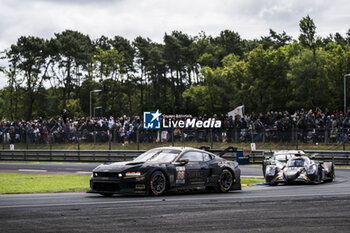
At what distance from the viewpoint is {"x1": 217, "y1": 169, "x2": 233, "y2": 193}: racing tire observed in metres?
16.7

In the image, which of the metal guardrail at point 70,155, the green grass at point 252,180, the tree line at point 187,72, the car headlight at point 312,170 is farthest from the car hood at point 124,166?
the tree line at point 187,72

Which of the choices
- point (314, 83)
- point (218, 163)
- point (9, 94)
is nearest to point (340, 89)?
point (314, 83)

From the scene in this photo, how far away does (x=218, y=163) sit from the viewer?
1675cm

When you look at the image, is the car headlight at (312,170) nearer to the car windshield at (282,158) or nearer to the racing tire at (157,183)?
the car windshield at (282,158)

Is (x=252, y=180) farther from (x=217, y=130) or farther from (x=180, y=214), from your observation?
(x=180, y=214)

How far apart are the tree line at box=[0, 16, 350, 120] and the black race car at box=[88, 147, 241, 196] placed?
4081cm

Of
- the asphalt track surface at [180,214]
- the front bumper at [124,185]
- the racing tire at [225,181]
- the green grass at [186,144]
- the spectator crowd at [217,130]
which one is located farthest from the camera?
the green grass at [186,144]

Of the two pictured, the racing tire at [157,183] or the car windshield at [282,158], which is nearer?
the racing tire at [157,183]

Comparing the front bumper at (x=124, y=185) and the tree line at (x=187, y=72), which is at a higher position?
the tree line at (x=187, y=72)

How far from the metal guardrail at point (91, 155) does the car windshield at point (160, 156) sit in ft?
51.6

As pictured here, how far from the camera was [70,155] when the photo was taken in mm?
39719

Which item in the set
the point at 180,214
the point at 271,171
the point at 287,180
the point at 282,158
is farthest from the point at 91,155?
the point at 180,214

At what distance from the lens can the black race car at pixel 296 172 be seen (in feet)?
66.0

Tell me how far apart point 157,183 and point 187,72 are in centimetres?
8559
